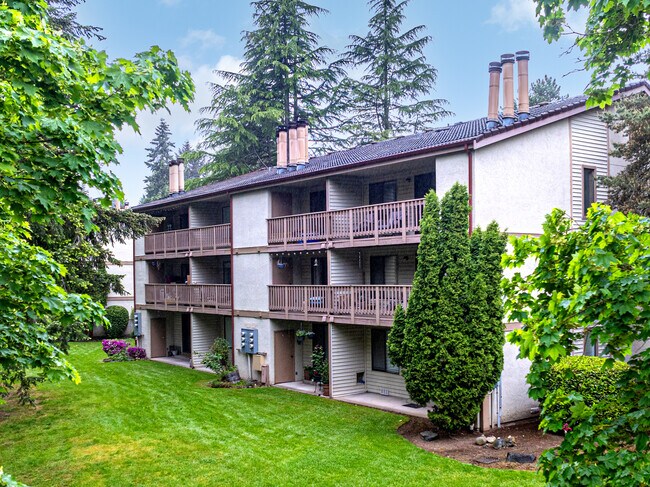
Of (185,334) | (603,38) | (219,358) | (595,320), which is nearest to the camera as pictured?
(595,320)

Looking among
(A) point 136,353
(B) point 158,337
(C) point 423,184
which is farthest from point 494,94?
(A) point 136,353

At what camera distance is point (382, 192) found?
2014 centimetres

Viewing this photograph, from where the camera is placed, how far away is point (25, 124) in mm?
6418

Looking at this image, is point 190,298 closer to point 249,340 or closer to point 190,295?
point 190,295

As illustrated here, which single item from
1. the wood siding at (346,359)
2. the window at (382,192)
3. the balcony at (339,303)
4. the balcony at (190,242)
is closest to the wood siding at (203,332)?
the balcony at (190,242)

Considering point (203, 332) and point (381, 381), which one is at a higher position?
point (203, 332)

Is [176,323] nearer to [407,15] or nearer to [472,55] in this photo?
[407,15]

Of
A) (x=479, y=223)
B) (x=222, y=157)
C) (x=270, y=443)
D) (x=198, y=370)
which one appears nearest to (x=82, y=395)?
(x=198, y=370)

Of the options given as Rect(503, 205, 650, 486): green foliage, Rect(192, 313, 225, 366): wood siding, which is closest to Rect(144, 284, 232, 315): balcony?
Rect(192, 313, 225, 366): wood siding

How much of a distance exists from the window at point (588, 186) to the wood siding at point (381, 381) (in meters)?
8.66

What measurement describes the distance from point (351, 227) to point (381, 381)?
19.5ft

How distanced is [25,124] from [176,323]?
88.9 feet

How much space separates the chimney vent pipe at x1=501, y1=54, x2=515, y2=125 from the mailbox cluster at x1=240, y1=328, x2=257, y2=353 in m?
12.7

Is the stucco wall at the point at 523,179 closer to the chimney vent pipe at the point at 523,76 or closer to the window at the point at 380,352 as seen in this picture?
the chimney vent pipe at the point at 523,76
